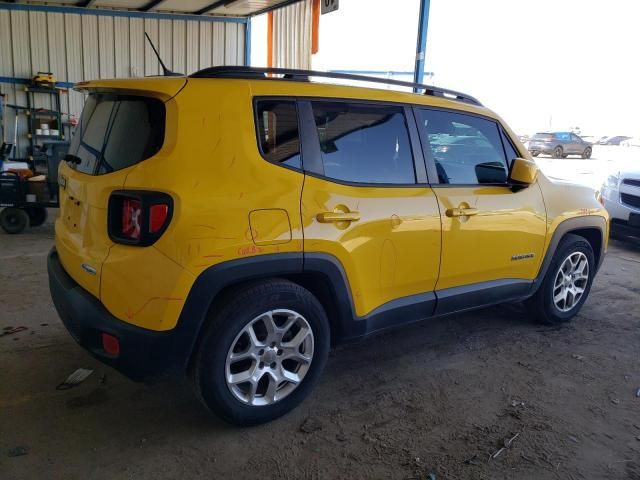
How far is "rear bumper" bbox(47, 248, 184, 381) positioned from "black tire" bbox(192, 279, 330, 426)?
152 mm

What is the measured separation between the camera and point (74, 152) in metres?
3.13

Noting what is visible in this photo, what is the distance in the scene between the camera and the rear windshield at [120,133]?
8.25 feet

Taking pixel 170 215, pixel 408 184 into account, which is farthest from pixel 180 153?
pixel 408 184

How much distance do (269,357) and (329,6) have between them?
7.92 metres

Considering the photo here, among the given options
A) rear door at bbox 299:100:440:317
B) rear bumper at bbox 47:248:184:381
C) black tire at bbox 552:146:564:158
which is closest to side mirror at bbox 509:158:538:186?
rear door at bbox 299:100:440:317

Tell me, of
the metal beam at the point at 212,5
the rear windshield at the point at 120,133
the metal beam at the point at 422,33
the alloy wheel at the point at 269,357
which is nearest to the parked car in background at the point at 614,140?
the metal beam at the point at 212,5

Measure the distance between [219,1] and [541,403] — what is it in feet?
36.5

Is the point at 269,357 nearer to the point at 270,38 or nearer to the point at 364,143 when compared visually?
the point at 364,143

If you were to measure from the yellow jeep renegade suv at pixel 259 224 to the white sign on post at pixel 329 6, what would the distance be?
20.1ft

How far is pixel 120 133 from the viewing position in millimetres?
2652

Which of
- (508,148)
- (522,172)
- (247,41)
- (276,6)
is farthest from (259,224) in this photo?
(247,41)

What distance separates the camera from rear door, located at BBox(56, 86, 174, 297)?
2.53m

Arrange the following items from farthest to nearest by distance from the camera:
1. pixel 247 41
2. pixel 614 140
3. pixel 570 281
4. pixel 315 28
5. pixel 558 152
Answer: pixel 614 140 → pixel 558 152 → pixel 247 41 → pixel 315 28 → pixel 570 281

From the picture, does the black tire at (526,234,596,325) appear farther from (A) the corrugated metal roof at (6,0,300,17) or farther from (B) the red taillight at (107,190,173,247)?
(A) the corrugated metal roof at (6,0,300,17)
